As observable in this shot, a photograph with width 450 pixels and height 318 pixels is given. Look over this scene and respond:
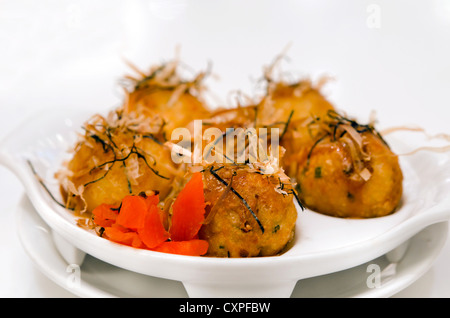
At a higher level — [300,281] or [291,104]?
[291,104]

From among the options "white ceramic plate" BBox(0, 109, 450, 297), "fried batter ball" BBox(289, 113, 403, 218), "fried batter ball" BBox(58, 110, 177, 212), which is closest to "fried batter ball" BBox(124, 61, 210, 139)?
"fried batter ball" BBox(58, 110, 177, 212)

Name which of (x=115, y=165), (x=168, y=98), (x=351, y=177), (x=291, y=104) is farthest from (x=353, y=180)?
(x=168, y=98)

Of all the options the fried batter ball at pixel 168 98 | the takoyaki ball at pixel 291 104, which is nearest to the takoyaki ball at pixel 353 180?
the takoyaki ball at pixel 291 104

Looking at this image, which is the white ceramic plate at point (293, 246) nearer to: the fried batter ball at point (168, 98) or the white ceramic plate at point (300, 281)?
the white ceramic plate at point (300, 281)

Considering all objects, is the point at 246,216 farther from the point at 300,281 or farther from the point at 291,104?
the point at 291,104

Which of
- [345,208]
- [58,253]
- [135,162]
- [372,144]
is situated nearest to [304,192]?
[345,208]
